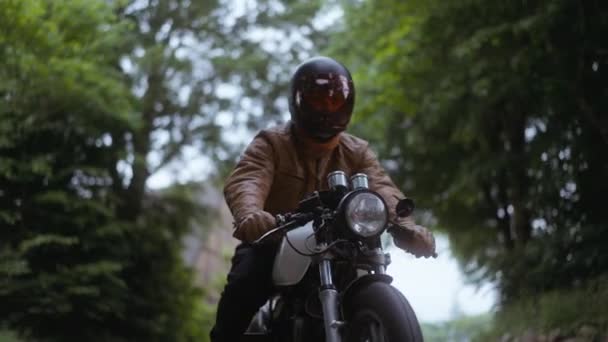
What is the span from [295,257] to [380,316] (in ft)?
1.62

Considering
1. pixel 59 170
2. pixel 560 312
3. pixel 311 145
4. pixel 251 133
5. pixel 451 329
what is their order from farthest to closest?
pixel 451 329 < pixel 251 133 < pixel 59 170 < pixel 560 312 < pixel 311 145

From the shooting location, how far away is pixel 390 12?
27.5ft

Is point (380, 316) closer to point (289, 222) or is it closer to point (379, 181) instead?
point (289, 222)

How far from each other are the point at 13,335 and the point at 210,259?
1681 centimetres

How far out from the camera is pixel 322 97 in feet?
9.35

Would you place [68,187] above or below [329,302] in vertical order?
above

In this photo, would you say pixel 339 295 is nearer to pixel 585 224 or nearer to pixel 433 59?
pixel 585 224

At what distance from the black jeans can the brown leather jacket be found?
23cm

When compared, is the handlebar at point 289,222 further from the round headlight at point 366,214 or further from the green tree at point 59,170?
the green tree at point 59,170

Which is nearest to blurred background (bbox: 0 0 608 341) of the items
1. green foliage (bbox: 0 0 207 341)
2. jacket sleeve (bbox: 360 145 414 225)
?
green foliage (bbox: 0 0 207 341)

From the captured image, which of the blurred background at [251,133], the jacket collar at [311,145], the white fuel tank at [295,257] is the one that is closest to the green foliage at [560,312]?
the blurred background at [251,133]

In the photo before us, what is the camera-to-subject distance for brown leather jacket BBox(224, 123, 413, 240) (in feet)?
9.64

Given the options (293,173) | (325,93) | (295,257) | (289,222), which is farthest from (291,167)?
(289,222)

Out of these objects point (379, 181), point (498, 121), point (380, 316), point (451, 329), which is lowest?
point (380, 316)
